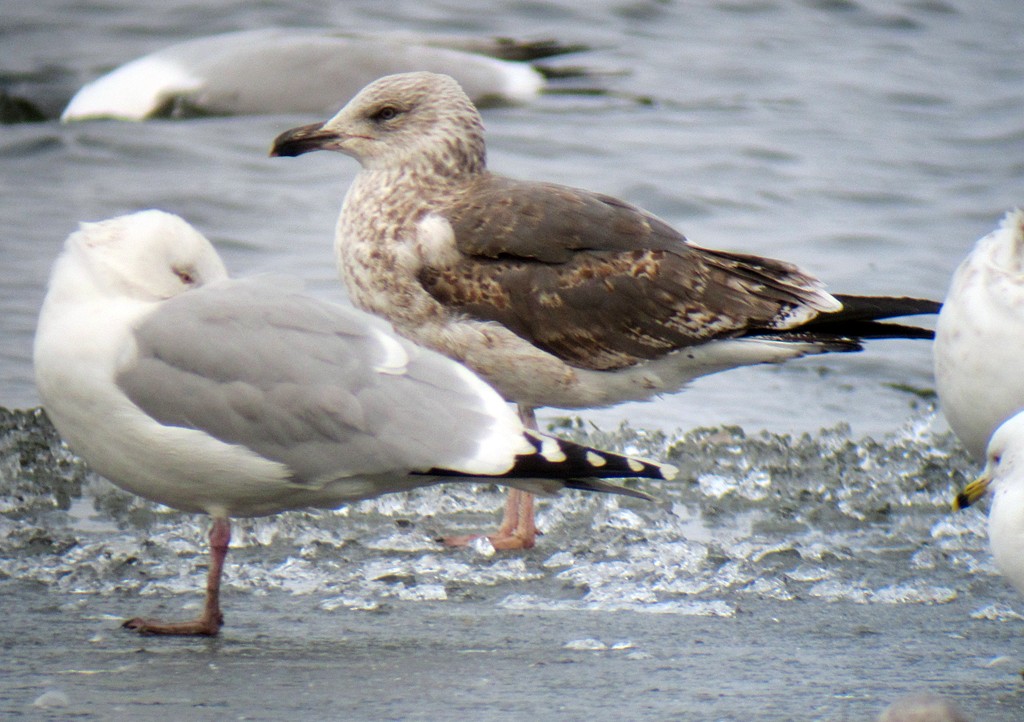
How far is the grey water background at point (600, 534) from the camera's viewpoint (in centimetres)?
302

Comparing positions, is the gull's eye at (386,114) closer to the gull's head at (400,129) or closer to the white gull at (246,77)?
the gull's head at (400,129)

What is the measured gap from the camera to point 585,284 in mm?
4668

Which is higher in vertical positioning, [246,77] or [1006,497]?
[1006,497]

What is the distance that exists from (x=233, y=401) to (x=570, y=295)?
1521 mm

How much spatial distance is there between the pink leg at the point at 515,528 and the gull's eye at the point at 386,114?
1.40m

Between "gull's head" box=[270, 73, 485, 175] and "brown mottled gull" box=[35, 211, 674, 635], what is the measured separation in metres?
1.54

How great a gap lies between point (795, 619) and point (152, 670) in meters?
1.47

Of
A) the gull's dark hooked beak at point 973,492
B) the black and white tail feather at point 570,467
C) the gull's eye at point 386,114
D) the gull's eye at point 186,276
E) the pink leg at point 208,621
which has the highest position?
the gull's eye at point 386,114

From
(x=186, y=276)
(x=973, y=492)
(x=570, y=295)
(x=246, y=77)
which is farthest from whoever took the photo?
(x=246, y=77)

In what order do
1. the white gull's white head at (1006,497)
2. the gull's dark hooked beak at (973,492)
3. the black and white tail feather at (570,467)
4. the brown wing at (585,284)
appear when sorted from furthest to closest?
1. the brown wing at (585,284)
2. the gull's dark hooked beak at (973,492)
3. the black and white tail feather at (570,467)
4. the white gull's white head at (1006,497)

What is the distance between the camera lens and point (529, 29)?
13.3 m

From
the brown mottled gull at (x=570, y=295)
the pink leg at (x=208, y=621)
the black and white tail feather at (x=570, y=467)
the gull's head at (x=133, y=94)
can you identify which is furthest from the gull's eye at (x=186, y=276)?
the gull's head at (x=133, y=94)

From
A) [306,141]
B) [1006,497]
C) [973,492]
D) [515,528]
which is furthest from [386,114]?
[1006,497]

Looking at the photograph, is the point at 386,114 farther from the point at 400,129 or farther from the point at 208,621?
the point at 208,621
